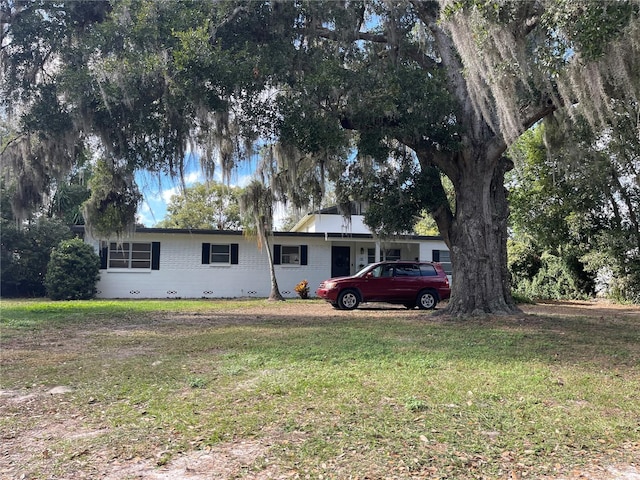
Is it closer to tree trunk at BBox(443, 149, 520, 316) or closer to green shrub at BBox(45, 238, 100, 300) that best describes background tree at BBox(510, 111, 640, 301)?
tree trunk at BBox(443, 149, 520, 316)

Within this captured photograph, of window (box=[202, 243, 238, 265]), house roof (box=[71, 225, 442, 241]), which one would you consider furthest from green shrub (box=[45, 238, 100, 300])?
window (box=[202, 243, 238, 265])

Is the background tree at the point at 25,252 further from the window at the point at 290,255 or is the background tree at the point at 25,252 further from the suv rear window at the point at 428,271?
the suv rear window at the point at 428,271

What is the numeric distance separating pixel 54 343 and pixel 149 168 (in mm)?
4102

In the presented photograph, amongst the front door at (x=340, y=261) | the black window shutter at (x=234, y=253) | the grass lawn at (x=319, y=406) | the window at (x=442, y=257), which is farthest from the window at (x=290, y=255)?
the grass lawn at (x=319, y=406)

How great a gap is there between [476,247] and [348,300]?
5.01 m

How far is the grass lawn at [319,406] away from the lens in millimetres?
3320

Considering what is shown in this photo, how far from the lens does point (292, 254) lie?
21.7 meters

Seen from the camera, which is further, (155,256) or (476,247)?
(155,256)

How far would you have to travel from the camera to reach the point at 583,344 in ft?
26.3

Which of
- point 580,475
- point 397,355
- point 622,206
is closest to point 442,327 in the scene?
point 397,355

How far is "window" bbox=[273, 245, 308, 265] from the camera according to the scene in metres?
21.5

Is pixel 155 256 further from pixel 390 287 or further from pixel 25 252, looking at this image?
pixel 390 287

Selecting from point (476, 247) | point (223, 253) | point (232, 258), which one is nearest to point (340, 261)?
point (232, 258)

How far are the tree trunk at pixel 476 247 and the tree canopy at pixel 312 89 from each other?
1.2 inches
